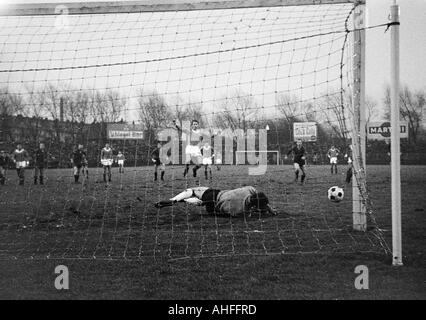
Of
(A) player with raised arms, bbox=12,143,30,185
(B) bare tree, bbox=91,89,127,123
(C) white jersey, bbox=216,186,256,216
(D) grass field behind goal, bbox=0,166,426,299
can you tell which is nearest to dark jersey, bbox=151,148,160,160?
(D) grass field behind goal, bbox=0,166,426,299

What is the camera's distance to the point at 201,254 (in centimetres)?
485

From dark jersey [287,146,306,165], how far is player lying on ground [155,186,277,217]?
7254 mm

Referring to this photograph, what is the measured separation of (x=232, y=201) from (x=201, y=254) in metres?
2.44

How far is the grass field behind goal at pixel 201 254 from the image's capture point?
362cm

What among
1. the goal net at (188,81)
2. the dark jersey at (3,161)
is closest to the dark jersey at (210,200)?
the goal net at (188,81)

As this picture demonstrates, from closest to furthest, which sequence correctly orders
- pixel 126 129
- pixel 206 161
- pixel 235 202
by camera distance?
pixel 235 202, pixel 126 129, pixel 206 161

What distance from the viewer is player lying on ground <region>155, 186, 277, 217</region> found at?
282 inches

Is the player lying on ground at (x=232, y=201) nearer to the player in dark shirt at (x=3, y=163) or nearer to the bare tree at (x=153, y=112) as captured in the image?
the bare tree at (x=153, y=112)

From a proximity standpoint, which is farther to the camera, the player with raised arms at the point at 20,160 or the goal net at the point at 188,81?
the player with raised arms at the point at 20,160

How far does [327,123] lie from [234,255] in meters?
2.75

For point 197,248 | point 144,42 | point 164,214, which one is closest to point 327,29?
point 144,42

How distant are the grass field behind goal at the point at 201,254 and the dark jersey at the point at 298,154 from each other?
6.05m

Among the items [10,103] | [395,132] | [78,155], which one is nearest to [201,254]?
[395,132]

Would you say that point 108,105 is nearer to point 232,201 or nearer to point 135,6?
point 135,6
